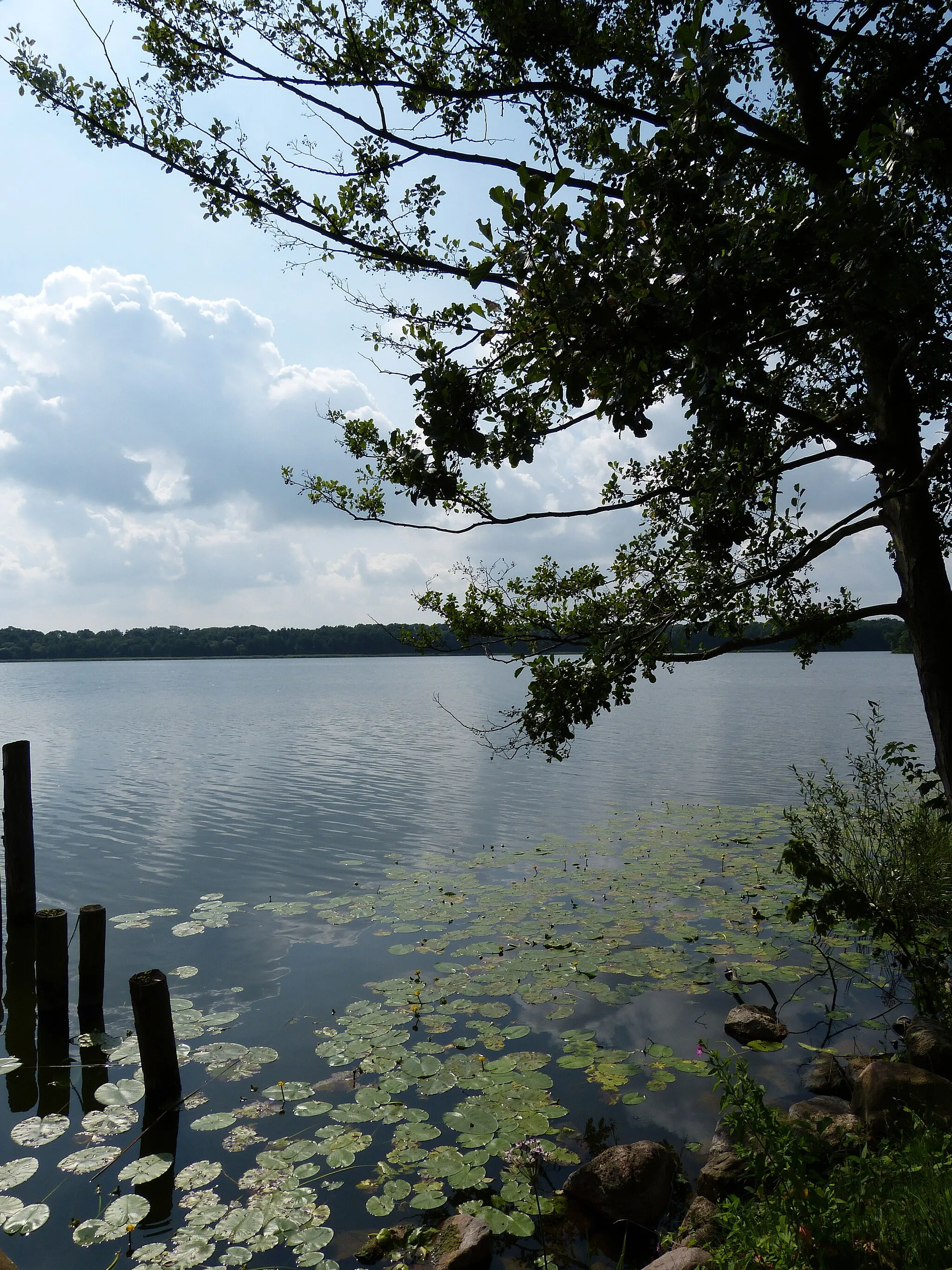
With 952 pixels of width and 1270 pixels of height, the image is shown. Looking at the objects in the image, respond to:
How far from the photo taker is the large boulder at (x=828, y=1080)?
6.93 meters

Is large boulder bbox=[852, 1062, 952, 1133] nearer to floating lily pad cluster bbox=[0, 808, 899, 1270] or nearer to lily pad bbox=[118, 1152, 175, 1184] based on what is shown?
floating lily pad cluster bbox=[0, 808, 899, 1270]

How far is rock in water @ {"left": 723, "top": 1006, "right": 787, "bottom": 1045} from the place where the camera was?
7.98 metres

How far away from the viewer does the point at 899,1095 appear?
218 inches

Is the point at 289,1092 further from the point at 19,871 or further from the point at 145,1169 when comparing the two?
the point at 19,871

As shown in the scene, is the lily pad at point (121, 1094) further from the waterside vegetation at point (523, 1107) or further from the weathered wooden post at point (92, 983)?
the weathered wooden post at point (92, 983)

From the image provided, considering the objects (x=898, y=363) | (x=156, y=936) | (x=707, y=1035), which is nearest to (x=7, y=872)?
(x=156, y=936)

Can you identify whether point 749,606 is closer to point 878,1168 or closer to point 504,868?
point 878,1168

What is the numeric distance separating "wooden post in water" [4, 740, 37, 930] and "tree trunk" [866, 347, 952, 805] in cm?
1048

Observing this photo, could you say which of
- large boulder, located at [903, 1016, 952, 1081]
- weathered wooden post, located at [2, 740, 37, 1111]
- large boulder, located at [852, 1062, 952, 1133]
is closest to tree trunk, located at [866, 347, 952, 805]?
large boulder, located at [903, 1016, 952, 1081]

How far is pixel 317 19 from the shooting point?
276 inches

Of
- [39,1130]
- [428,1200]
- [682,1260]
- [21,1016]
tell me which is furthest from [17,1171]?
[682,1260]

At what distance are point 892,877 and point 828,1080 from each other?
8.71 feet

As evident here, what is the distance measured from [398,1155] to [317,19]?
30.7 feet

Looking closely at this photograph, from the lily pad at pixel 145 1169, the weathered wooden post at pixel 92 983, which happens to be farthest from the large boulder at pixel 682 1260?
the weathered wooden post at pixel 92 983
